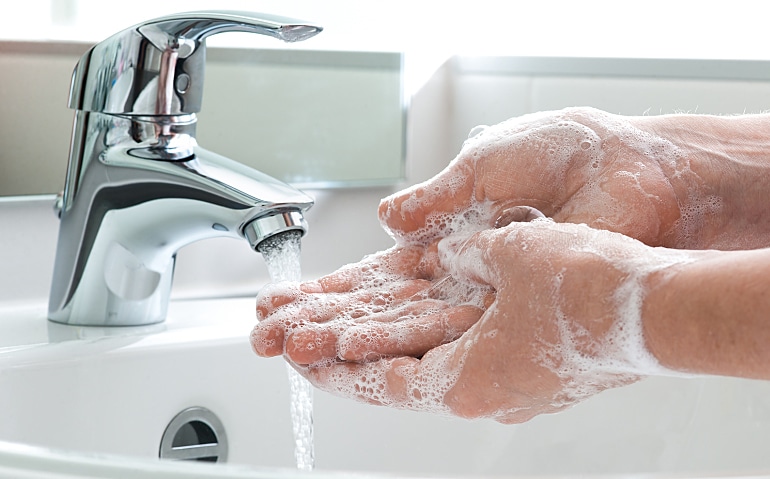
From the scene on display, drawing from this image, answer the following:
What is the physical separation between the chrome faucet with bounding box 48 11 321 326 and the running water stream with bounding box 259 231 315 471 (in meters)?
0.01

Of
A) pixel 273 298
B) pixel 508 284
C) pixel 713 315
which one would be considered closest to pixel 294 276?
pixel 273 298

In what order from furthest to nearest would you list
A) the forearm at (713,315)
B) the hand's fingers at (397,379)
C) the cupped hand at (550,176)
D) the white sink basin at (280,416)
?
the white sink basin at (280,416)
the cupped hand at (550,176)
the hand's fingers at (397,379)
the forearm at (713,315)

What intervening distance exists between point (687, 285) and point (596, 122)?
25 centimetres

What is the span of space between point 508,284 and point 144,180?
1.15 feet

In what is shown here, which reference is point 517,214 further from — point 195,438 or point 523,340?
point 195,438

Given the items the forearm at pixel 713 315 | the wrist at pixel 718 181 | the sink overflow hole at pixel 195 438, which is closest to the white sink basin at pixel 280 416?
the sink overflow hole at pixel 195 438

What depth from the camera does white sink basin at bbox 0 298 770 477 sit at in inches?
27.8

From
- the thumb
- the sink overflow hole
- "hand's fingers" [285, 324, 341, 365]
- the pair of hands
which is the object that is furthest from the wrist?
the sink overflow hole

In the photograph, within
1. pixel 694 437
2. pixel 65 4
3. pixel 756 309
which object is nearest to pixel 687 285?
pixel 756 309

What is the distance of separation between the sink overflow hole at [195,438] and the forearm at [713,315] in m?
0.44

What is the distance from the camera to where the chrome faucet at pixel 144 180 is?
2.18 ft

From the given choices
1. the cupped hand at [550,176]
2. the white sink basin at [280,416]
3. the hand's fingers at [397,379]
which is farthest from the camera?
the white sink basin at [280,416]

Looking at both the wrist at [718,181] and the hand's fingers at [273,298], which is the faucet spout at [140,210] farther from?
the wrist at [718,181]

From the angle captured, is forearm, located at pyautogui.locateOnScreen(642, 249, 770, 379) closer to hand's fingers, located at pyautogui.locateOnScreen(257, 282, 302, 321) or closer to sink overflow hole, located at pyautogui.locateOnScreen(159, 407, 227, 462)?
hand's fingers, located at pyautogui.locateOnScreen(257, 282, 302, 321)
